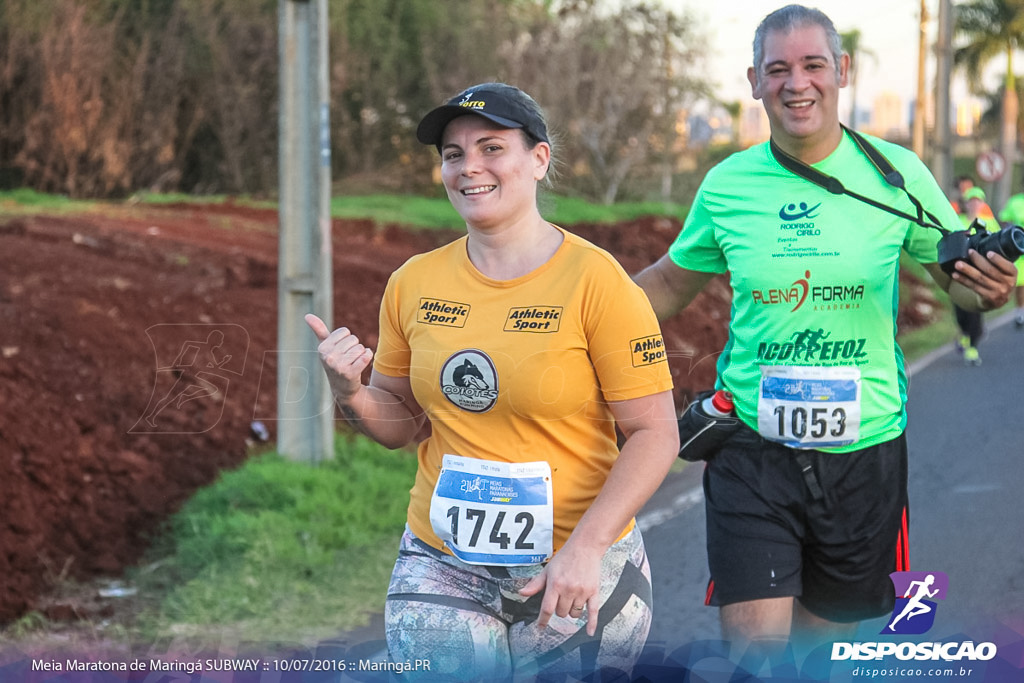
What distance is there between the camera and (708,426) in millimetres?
3729

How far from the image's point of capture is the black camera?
321cm

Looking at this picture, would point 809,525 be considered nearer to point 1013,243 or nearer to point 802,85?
point 1013,243

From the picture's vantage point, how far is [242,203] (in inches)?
691

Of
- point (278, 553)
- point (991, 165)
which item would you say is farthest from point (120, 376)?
point (991, 165)

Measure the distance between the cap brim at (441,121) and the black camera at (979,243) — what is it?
1247mm

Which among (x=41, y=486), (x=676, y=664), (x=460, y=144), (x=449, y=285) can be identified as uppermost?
(x=460, y=144)

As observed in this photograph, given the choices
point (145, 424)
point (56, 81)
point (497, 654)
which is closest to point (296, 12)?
point (145, 424)

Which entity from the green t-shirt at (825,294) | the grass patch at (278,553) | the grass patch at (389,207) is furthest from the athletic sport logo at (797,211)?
the grass patch at (389,207)

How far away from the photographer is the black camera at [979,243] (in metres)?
3.21

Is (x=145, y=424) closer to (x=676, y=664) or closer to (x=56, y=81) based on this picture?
(x=676, y=664)

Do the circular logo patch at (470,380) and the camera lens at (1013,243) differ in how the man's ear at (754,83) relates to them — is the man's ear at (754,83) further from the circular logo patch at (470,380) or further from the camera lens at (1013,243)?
the circular logo patch at (470,380)

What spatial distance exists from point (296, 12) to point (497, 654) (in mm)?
4949

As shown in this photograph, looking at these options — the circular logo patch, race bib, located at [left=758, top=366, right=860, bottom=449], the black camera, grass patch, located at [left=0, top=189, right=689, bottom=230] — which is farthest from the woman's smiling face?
grass patch, located at [left=0, top=189, right=689, bottom=230]

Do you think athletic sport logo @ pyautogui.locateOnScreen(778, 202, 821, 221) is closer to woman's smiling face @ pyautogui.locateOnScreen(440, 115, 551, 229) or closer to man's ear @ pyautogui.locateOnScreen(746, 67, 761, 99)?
man's ear @ pyautogui.locateOnScreen(746, 67, 761, 99)
